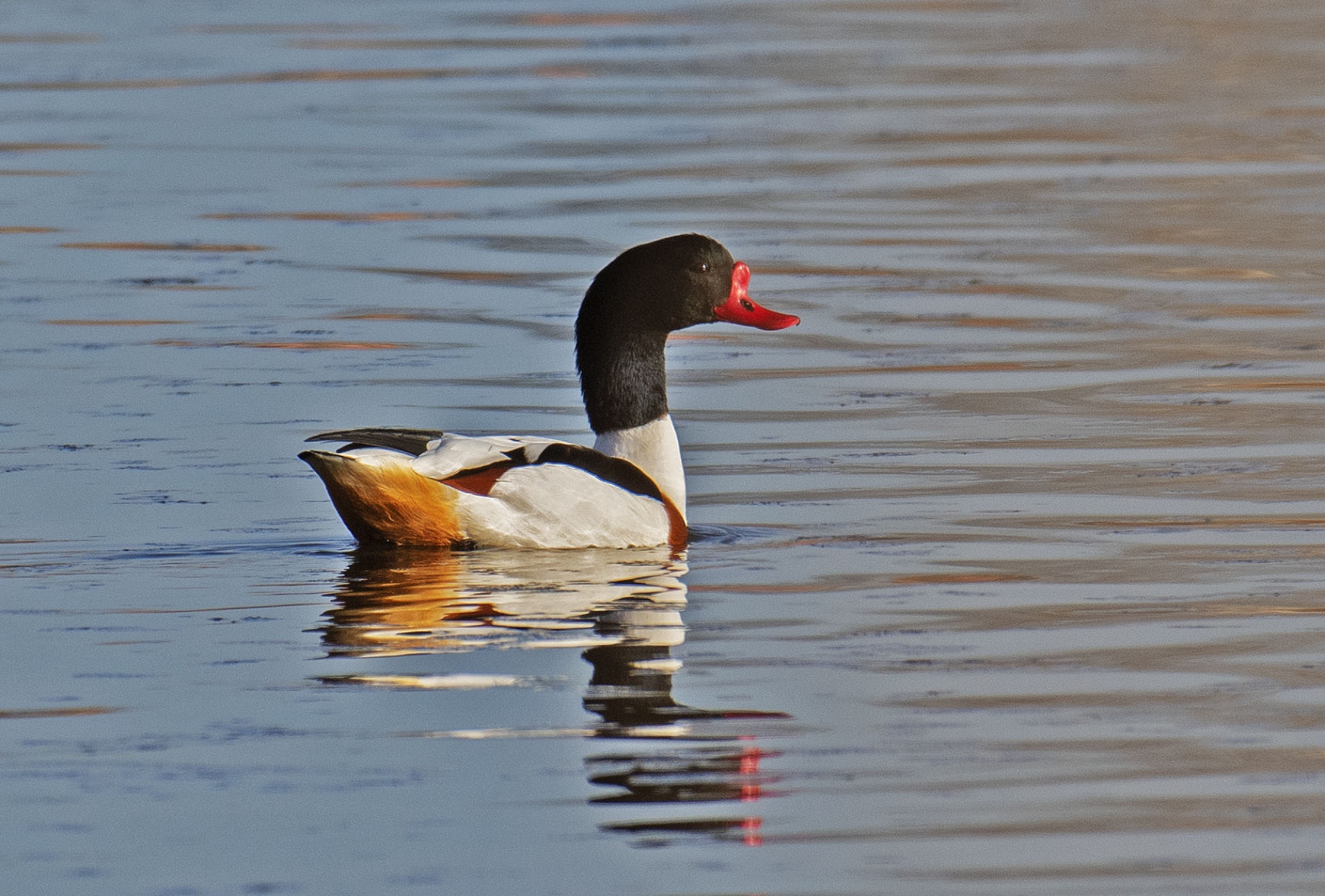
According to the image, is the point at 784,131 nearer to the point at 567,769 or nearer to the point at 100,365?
the point at 100,365

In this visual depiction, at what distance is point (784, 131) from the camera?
19.4 metres

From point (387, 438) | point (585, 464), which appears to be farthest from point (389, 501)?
point (585, 464)

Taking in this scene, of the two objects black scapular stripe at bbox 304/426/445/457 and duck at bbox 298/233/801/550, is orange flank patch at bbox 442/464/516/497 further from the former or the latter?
black scapular stripe at bbox 304/426/445/457

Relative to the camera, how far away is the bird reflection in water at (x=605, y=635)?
229 inches

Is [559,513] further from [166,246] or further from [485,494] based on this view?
[166,246]

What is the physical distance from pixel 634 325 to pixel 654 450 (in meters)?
0.50

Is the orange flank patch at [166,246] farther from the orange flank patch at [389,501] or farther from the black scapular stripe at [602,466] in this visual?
the orange flank patch at [389,501]

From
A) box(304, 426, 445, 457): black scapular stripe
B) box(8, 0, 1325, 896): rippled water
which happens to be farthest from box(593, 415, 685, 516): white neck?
box(304, 426, 445, 457): black scapular stripe

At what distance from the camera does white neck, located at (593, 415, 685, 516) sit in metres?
9.07

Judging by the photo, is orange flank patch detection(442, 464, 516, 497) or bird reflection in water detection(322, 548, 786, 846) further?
orange flank patch detection(442, 464, 516, 497)

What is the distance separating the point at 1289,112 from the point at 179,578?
14569 millimetres

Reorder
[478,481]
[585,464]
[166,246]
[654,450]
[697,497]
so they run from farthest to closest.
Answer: [166,246] → [697,497] → [654,450] → [585,464] → [478,481]

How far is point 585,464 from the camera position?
8727mm

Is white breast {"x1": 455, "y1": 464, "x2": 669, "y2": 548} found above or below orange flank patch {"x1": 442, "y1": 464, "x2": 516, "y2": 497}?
below
